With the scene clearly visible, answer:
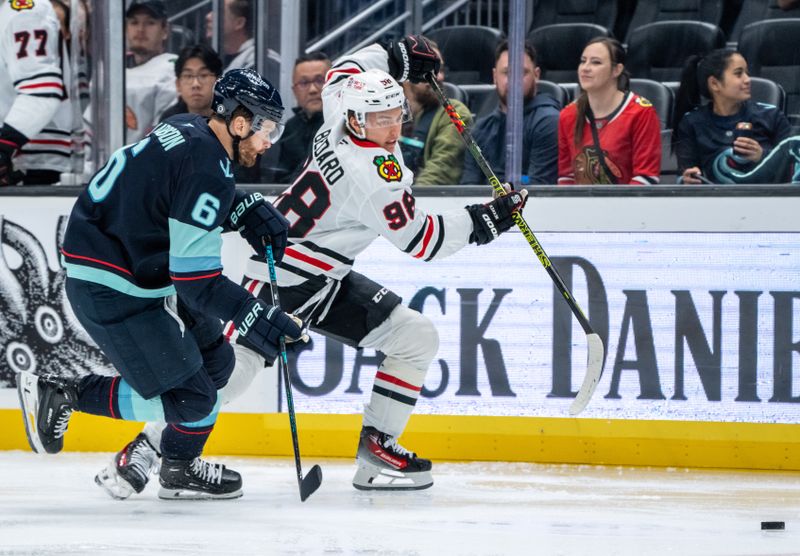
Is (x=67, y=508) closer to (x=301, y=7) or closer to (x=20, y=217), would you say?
(x=20, y=217)

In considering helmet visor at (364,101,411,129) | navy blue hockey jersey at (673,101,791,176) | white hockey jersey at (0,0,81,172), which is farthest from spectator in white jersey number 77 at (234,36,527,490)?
white hockey jersey at (0,0,81,172)

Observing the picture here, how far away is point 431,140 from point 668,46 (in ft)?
2.92

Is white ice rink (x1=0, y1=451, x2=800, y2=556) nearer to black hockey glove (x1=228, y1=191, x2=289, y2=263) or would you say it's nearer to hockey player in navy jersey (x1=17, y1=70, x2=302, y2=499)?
hockey player in navy jersey (x1=17, y1=70, x2=302, y2=499)

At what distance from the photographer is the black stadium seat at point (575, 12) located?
4.58m

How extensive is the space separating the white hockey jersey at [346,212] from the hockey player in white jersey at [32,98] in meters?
1.30

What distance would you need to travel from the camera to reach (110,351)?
351 centimetres

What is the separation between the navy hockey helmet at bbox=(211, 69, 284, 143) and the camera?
3424mm

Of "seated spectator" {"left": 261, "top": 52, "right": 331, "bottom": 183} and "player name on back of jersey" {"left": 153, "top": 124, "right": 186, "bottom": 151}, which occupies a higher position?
"player name on back of jersey" {"left": 153, "top": 124, "right": 186, "bottom": 151}

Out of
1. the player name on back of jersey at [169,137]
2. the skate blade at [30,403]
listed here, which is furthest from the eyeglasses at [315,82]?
the skate blade at [30,403]

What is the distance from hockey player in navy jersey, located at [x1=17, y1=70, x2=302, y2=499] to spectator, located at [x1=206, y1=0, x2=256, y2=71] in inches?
47.5

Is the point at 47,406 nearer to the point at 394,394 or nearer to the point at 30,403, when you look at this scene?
the point at 30,403

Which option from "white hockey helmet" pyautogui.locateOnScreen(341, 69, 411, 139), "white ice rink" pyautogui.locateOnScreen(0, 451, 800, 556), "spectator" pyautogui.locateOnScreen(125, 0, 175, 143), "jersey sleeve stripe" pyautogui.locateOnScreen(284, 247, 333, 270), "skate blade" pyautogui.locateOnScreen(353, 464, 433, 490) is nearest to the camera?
"white ice rink" pyautogui.locateOnScreen(0, 451, 800, 556)

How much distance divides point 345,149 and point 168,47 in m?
1.30

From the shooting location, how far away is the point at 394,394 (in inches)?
157
